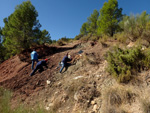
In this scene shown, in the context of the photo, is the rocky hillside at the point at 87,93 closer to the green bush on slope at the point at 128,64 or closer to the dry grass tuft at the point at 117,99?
the dry grass tuft at the point at 117,99

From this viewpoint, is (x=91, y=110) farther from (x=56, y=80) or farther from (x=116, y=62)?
(x=56, y=80)

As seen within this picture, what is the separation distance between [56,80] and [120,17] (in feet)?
34.5

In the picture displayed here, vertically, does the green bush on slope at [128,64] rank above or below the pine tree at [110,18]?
below

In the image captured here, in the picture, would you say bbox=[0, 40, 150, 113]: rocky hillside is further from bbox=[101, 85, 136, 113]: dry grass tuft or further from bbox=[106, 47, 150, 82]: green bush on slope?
bbox=[106, 47, 150, 82]: green bush on slope

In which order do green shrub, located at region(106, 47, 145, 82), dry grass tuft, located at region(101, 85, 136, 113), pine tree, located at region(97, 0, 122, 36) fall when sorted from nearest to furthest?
dry grass tuft, located at region(101, 85, 136, 113) → green shrub, located at region(106, 47, 145, 82) → pine tree, located at region(97, 0, 122, 36)

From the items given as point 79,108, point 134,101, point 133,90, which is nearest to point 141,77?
point 133,90

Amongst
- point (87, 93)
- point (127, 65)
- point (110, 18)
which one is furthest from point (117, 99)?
point (110, 18)

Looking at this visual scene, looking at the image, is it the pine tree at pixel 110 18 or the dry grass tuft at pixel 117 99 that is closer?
the dry grass tuft at pixel 117 99

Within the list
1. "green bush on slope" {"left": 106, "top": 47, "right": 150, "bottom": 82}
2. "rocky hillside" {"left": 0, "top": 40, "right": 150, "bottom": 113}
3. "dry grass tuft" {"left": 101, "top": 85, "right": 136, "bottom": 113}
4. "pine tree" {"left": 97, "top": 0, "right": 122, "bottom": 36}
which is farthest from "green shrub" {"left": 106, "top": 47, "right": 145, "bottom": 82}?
"pine tree" {"left": 97, "top": 0, "right": 122, "bottom": 36}

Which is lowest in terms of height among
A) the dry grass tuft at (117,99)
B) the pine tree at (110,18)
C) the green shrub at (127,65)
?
the dry grass tuft at (117,99)

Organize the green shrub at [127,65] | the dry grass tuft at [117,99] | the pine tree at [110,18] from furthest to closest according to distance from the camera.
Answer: the pine tree at [110,18] < the green shrub at [127,65] < the dry grass tuft at [117,99]

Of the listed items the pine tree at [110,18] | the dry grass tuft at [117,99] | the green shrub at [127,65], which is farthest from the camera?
the pine tree at [110,18]

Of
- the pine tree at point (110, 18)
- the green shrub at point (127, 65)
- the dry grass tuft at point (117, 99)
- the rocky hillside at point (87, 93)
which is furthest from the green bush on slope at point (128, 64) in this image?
the pine tree at point (110, 18)

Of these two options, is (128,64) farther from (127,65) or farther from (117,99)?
(117,99)
